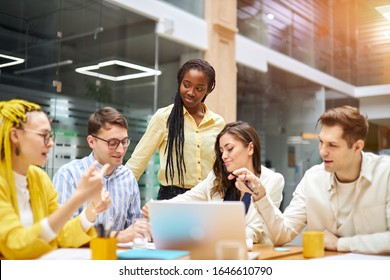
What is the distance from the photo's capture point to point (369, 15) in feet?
7.69

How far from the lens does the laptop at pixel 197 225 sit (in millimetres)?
1441

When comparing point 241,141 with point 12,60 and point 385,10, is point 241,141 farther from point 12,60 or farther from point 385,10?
point 12,60

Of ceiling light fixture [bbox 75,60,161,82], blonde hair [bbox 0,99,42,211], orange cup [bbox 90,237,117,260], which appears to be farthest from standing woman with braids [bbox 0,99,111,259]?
ceiling light fixture [bbox 75,60,161,82]

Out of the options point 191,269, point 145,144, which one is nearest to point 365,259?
point 191,269

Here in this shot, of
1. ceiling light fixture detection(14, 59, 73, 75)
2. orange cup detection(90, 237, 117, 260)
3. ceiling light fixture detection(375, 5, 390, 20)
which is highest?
ceiling light fixture detection(375, 5, 390, 20)

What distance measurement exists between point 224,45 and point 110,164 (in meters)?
1.68

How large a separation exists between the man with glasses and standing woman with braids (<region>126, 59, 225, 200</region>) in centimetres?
27

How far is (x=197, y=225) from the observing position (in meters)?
1.47

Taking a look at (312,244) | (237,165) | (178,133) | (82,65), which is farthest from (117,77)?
(312,244)

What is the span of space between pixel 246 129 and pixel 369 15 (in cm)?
91

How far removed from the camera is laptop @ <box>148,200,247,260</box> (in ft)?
4.73

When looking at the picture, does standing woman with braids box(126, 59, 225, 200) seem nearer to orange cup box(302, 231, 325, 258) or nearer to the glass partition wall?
the glass partition wall

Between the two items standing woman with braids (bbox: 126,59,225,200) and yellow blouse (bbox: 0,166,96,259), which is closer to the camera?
yellow blouse (bbox: 0,166,96,259)

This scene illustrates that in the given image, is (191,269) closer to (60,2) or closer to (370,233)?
(370,233)
